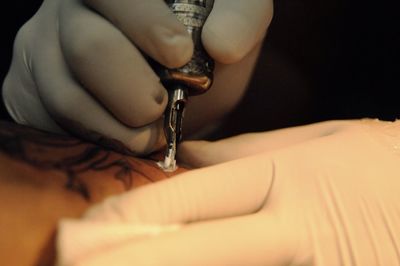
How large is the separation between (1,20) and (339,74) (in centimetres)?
83

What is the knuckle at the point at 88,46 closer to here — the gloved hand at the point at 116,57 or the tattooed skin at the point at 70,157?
the gloved hand at the point at 116,57

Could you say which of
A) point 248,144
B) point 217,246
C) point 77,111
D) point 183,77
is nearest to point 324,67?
point 248,144

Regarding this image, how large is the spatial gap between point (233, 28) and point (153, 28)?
145 millimetres

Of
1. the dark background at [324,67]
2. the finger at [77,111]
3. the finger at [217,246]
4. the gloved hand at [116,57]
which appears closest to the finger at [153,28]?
the gloved hand at [116,57]

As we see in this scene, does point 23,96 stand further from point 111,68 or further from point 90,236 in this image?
point 90,236

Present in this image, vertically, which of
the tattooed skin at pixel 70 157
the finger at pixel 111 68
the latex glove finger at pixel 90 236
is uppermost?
the finger at pixel 111 68

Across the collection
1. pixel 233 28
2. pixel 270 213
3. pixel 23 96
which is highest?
pixel 233 28

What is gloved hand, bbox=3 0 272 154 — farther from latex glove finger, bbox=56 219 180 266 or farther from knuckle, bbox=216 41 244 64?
latex glove finger, bbox=56 219 180 266

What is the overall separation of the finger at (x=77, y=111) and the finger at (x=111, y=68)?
2cm

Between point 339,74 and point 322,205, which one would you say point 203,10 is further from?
point 339,74

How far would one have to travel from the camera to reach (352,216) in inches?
27.8

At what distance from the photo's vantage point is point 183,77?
32.8 inches

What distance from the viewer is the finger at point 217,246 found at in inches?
22.3

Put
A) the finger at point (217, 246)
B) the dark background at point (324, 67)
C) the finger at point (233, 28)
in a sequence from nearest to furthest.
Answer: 1. the finger at point (217, 246)
2. the finger at point (233, 28)
3. the dark background at point (324, 67)
